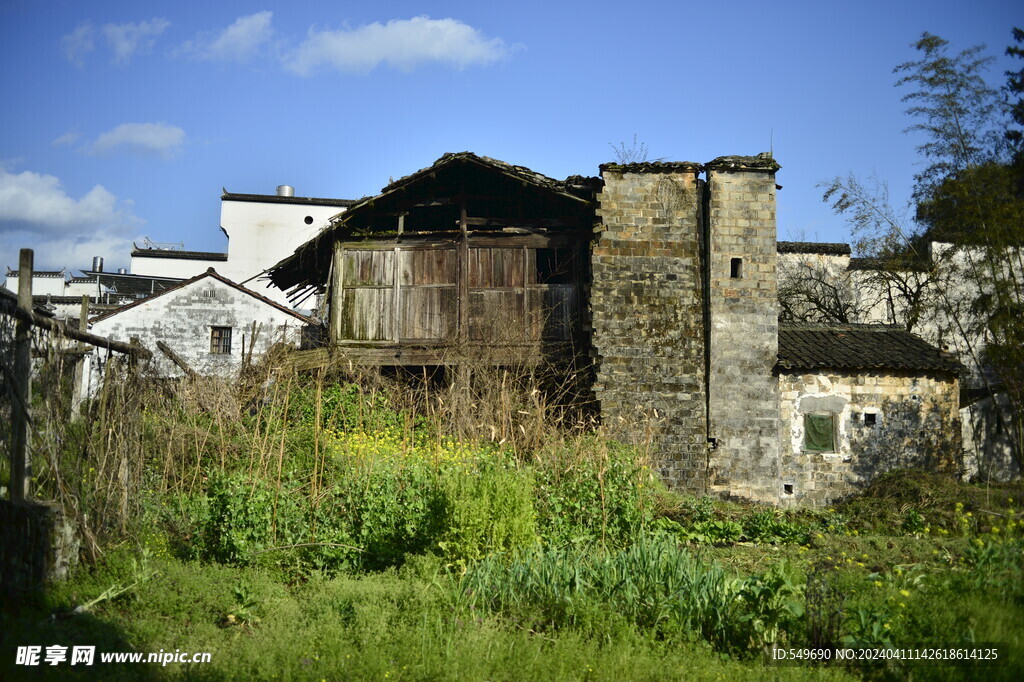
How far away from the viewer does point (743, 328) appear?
1462cm

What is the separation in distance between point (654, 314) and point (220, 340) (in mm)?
14739

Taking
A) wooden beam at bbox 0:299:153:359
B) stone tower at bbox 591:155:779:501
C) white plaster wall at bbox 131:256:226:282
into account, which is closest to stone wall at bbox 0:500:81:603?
wooden beam at bbox 0:299:153:359

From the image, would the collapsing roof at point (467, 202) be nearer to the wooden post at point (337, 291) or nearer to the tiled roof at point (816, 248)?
the wooden post at point (337, 291)

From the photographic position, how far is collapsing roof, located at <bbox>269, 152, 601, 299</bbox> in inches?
605

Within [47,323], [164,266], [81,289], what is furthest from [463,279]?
[81,289]

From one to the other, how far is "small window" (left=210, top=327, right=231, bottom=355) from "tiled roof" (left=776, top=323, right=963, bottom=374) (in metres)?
15.9

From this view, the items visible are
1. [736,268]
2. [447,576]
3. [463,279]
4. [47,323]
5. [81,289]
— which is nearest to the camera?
[47,323]

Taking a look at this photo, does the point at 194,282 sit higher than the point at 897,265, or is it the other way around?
the point at 897,265

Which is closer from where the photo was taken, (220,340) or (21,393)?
(21,393)

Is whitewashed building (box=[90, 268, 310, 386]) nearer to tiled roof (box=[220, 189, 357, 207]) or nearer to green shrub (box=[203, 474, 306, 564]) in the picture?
tiled roof (box=[220, 189, 357, 207])

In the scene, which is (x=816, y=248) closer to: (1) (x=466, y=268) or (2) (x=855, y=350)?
(2) (x=855, y=350)

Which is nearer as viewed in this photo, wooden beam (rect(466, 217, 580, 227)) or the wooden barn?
the wooden barn

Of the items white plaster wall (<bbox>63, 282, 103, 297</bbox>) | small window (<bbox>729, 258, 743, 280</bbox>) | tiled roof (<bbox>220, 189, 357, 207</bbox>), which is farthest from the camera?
white plaster wall (<bbox>63, 282, 103, 297</bbox>)

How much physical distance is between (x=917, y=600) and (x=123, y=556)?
7.04 metres
